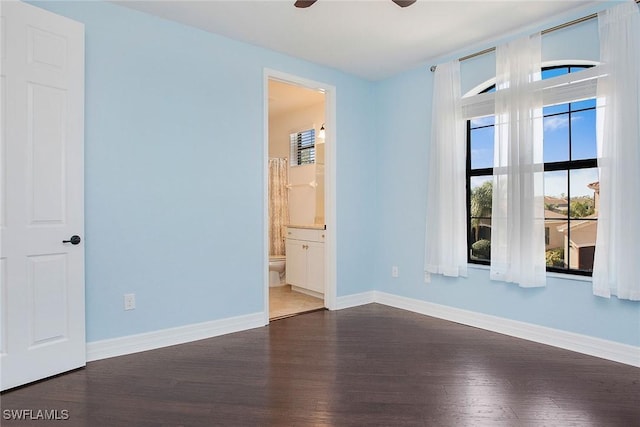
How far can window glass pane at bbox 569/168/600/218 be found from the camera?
3.05 metres

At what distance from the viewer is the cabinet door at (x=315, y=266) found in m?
4.60

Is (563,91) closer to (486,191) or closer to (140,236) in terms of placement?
(486,191)

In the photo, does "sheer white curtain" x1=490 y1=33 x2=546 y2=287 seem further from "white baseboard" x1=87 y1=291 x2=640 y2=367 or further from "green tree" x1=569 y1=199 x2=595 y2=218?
"white baseboard" x1=87 y1=291 x2=640 y2=367

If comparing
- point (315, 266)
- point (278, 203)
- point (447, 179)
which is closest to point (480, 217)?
point (447, 179)

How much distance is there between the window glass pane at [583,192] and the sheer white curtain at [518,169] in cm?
26

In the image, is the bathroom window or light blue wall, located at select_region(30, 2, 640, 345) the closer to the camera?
light blue wall, located at select_region(30, 2, 640, 345)

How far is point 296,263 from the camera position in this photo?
5.05 m

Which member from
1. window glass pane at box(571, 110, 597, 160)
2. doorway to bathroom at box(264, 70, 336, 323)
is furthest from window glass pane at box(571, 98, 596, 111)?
doorway to bathroom at box(264, 70, 336, 323)

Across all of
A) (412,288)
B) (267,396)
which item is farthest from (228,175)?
(412,288)

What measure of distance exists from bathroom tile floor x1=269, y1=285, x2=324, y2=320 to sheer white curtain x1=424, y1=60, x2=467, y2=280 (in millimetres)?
1457

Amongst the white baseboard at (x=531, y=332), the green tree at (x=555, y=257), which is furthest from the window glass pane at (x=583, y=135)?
the white baseboard at (x=531, y=332)

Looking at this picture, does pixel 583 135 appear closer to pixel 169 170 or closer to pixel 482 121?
pixel 482 121

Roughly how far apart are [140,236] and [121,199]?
1.04 ft

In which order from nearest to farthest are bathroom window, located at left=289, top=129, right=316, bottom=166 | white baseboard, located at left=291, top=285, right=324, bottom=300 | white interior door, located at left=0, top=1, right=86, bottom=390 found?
white interior door, located at left=0, top=1, right=86, bottom=390 < white baseboard, located at left=291, top=285, right=324, bottom=300 < bathroom window, located at left=289, top=129, right=316, bottom=166
